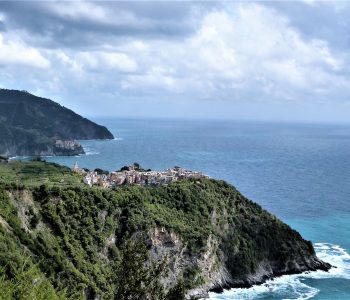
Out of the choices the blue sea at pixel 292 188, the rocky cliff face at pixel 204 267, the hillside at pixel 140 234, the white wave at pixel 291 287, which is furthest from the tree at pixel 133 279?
the blue sea at pixel 292 188

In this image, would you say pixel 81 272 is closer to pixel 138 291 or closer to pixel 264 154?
pixel 138 291

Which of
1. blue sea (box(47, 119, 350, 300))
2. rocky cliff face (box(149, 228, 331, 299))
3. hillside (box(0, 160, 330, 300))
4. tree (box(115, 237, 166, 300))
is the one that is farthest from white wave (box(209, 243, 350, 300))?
tree (box(115, 237, 166, 300))

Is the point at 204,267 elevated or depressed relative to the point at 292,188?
depressed

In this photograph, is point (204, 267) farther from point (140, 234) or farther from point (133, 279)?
point (133, 279)

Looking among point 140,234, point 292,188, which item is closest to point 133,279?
point 140,234

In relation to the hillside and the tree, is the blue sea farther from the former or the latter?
the tree

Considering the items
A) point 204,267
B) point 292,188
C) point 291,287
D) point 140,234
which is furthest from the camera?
point 292,188
